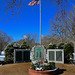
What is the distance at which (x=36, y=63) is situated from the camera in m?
9.29

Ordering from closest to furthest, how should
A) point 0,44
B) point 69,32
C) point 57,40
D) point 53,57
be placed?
point 53,57
point 69,32
point 57,40
point 0,44

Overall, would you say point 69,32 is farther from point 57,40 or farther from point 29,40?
point 29,40

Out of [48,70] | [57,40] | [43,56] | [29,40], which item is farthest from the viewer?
[29,40]

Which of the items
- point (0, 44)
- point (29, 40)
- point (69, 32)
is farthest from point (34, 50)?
point (0, 44)

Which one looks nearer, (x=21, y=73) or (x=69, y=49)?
(x=21, y=73)

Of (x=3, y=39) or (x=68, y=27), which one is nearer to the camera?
(x=68, y=27)

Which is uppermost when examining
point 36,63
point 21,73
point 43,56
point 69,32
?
point 69,32

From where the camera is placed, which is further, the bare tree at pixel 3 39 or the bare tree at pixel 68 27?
the bare tree at pixel 3 39

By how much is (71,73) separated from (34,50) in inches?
143

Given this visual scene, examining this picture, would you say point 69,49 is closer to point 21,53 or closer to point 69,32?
point 21,53

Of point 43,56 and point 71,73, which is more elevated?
point 43,56

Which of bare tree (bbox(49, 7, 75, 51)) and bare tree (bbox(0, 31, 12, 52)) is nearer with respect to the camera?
bare tree (bbox(49, 7, 75, 51))

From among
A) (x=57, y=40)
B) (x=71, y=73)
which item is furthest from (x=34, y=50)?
(x=57, y=40)

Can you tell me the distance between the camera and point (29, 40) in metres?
45.1
